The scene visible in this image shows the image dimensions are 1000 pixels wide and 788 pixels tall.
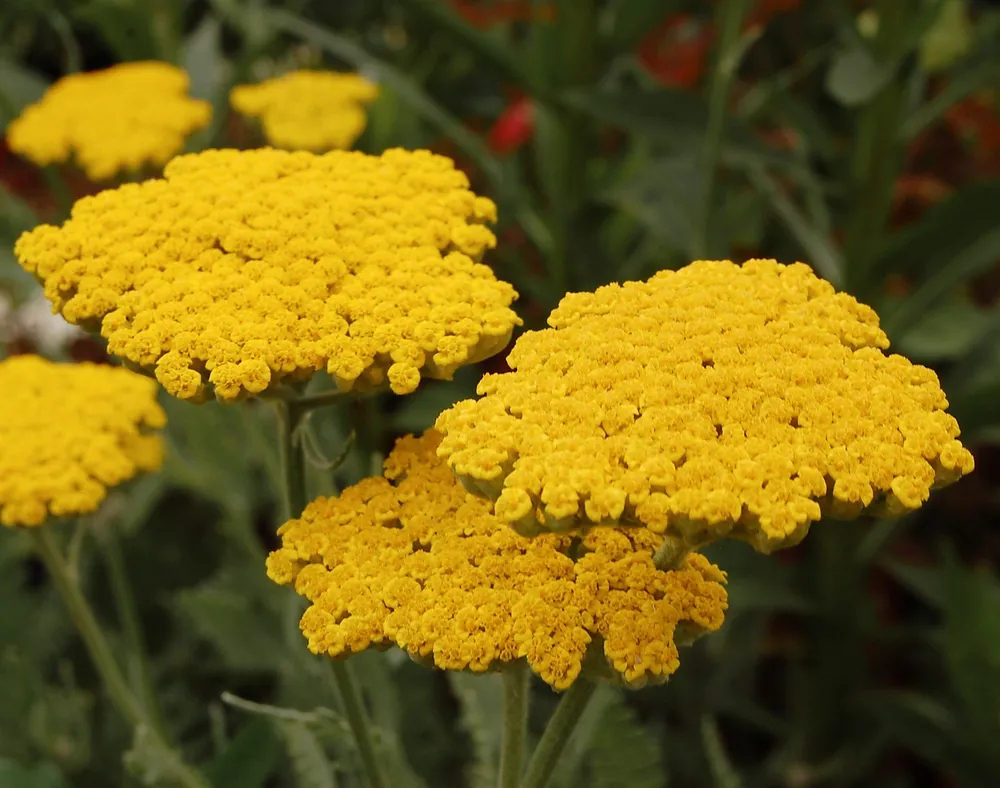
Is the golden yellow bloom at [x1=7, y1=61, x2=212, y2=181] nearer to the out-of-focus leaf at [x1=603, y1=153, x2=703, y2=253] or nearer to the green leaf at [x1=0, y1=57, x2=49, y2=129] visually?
the green leaf at [x1=0, y1=57, x2=49, y2=129]

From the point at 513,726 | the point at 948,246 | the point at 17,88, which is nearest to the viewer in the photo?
the point at 513,726

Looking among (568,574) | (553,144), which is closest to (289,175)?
(568,574)

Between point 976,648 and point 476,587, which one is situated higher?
point 476,587

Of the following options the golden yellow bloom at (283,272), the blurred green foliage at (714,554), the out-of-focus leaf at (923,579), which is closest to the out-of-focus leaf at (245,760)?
the blurred green foliage at (714,554)

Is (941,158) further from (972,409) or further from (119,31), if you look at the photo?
(119,31)

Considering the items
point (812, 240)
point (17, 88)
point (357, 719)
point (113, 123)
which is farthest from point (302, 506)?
point (17, 88)

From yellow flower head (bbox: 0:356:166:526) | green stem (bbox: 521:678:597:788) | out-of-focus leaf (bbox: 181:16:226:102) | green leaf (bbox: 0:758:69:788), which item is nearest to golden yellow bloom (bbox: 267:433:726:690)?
green stem (bbox: 521:678:597:788)

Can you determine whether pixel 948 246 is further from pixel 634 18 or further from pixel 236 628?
pixel 236 628
